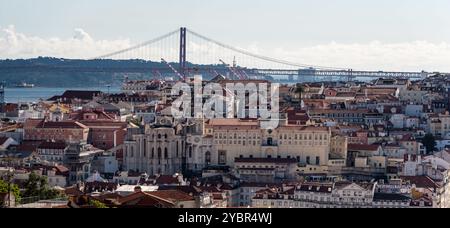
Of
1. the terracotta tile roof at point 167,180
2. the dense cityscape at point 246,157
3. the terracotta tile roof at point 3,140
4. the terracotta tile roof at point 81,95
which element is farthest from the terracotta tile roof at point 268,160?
the terracotta tile roof at point 81,95

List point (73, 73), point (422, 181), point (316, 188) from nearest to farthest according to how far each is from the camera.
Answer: point (316, 188), point (422, 181), point (73, 73)

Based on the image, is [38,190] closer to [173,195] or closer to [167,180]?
[173,195]

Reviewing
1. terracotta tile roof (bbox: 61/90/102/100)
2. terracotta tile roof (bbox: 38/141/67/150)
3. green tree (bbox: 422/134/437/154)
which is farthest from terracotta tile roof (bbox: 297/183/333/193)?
terracotta tile roof (bbox: 61/90/102/100)

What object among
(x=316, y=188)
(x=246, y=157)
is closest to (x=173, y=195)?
(x=316, y=188)

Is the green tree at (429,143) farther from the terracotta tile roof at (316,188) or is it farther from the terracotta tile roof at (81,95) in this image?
the terracotta tile roof at (81,95)

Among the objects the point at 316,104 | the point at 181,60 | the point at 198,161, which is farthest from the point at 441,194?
the point at 181,60

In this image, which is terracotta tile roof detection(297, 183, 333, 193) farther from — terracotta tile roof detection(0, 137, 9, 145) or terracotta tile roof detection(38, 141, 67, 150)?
terracotta tile roof detection(0, 137, 9, 145)
